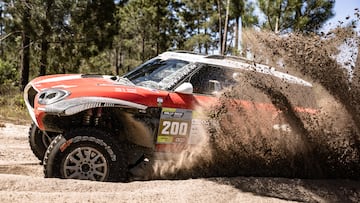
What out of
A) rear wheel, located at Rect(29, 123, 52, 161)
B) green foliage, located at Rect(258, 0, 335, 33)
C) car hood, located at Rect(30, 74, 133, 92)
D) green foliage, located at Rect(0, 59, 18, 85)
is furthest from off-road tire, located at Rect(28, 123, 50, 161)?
green foliage, located at Rect(0, 59, 18, 85)

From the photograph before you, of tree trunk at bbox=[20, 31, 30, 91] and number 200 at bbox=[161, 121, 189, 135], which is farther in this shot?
tree trunk at bbox=[20, 31, 30, 91]

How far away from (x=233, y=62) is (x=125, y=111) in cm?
179

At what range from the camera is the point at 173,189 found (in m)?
4.98

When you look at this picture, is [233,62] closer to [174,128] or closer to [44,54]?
[174,128]

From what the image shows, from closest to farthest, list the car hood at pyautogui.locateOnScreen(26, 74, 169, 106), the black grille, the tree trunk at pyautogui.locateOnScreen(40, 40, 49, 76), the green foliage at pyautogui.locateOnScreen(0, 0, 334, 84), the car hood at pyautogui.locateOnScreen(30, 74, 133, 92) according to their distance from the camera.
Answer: the car hood at pyautogui.locateOnScreen(26, 74, 169, 106) < the car hood at pyautogui.locateOnScreen(30, 74, 133, 92) < the black grille < the green foliage at pyautogui.locateOnScreen(0, 0, 334, 84) < the tree trunk at pyautogui.locateOnScreen(40, 40, 49, 76)

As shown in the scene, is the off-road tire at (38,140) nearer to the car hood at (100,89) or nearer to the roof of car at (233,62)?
the car hood at (100,89)

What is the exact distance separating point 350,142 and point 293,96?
1086mm

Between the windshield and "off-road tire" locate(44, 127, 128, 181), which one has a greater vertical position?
the windshield

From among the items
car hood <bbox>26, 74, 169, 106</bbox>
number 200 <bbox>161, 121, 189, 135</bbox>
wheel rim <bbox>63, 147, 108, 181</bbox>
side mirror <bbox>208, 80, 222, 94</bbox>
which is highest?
side mirror <bbox>208, 80, 222, 94</bbox>

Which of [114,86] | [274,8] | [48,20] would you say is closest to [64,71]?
[48,20]

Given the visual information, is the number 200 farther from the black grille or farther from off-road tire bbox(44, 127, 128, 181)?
the black grille

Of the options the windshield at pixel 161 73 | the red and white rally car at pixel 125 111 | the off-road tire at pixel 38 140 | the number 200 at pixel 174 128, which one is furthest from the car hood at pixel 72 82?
the off-road tire at pixel 38 140

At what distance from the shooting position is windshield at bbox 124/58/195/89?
18.9 ft

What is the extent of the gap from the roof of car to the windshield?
0.15 meters
